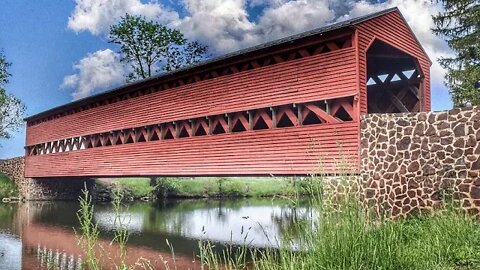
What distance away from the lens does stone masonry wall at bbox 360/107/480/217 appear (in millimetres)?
9539

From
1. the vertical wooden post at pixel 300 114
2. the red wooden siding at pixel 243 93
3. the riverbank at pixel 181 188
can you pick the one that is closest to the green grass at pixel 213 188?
the riverbank at pixel 181 188

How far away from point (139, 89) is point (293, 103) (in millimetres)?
8740

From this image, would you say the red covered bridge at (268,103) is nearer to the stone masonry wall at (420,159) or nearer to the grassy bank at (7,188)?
the stone masonry wall at (420,159)

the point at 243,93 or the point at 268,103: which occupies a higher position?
the point at 243,93

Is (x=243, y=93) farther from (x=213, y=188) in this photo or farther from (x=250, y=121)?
(x=213, y=188)

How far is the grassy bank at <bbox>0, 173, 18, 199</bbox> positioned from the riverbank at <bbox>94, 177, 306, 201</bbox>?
5.34 metres

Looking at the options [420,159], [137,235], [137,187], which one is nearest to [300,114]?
[420,159]

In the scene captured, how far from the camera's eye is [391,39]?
1401 cm

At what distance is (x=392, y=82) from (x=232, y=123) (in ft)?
20.3

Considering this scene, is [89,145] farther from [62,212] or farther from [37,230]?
[37,230]

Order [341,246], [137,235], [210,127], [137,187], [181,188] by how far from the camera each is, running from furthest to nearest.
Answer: [181,188]
[137,187]
[210,127]
[137,235]
[341,246]

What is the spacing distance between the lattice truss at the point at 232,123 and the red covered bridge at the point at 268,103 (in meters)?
0.04

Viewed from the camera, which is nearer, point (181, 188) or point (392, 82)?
point (392, 82)

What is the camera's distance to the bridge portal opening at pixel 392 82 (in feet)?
50.0
